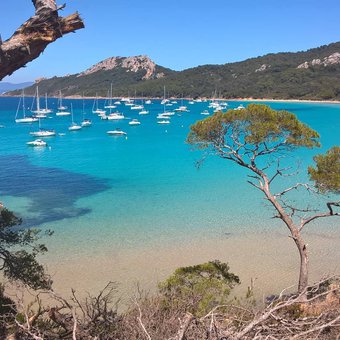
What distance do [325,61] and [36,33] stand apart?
176m

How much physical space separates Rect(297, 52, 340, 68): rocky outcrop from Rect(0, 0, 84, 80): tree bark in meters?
169

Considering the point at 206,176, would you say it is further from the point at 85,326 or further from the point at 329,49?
the point at 329,49

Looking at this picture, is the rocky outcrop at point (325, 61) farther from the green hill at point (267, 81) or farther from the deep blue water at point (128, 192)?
the deep blue water at point (128, 192)

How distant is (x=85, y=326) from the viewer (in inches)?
193

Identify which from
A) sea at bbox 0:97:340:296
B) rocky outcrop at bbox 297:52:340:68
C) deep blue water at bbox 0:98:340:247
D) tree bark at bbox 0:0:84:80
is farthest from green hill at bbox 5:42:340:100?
tree bark at bbox 0:0:84:80

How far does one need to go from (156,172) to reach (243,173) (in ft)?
23.9

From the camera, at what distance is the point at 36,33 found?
551 cm

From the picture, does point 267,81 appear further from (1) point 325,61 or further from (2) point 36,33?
(2) point 36,33

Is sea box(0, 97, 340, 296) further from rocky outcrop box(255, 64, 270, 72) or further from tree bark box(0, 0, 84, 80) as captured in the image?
rocky outcrop box(255, 64, 270, 72)

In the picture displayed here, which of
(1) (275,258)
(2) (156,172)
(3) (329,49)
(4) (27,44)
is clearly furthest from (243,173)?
(3) (329,49)

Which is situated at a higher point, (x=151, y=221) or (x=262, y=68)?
(x=262, y=68)

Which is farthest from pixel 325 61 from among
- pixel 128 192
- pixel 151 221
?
pixel 151 221

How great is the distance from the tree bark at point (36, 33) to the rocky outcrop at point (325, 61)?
6664 inches

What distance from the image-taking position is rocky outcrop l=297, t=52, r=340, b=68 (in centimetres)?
16110
